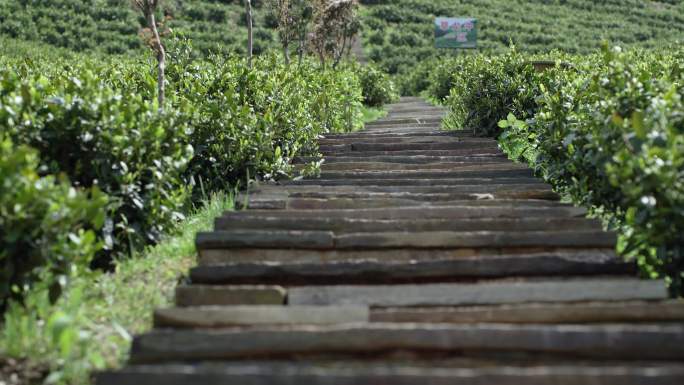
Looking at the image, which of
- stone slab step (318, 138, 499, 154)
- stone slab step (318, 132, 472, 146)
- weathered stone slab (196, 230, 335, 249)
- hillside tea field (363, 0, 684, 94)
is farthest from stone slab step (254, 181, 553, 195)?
hillside tea field (363, 0, 684, 94)

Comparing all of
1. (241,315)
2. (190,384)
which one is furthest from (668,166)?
(190,384)

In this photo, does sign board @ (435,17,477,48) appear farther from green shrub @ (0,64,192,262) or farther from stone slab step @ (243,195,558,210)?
green shrub @ (0,64,192,262)

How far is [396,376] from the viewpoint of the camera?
3.13 m

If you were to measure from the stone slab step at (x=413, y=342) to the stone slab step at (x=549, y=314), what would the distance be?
0.22 meters

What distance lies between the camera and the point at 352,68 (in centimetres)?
2102

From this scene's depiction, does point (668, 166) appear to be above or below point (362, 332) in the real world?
above

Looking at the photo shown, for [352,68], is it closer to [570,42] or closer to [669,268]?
[669,268]

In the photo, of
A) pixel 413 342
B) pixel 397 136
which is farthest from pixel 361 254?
pixel 397 136

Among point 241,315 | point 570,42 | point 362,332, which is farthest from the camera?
point 570,42

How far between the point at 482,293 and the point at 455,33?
106 feet

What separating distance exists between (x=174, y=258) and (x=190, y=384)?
6.34 ft

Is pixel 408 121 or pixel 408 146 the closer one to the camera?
pixel 408 146

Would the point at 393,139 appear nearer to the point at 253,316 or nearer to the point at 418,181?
the point at 418,181

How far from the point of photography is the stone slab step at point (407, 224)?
5.05m
